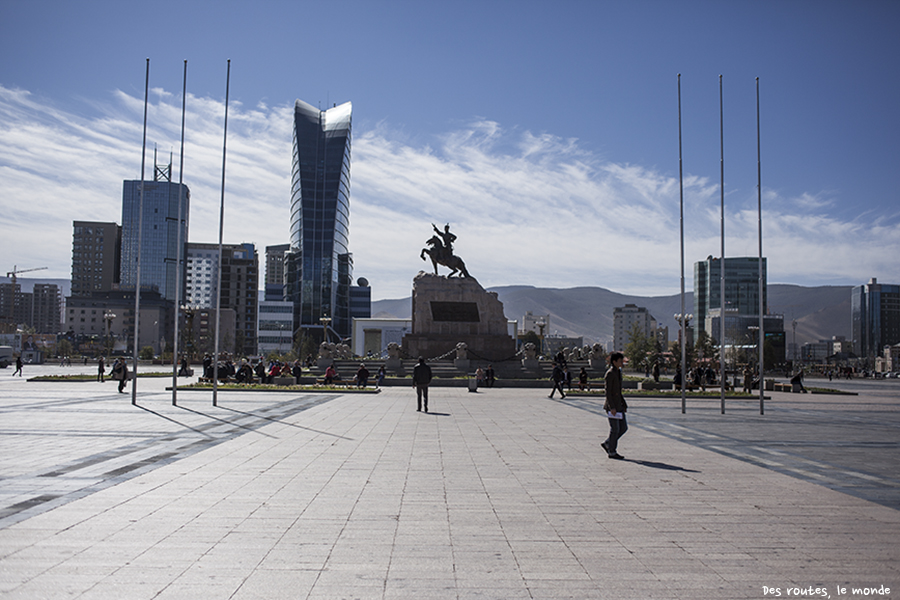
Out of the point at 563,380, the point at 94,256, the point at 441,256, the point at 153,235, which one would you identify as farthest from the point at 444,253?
the point at 94,256

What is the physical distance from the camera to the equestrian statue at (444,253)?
148 feet

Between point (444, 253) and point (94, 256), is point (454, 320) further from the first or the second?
point (94, 256)

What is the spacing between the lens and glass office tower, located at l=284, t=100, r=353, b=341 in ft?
533

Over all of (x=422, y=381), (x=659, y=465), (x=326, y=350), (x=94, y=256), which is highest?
(x=94, y=256)

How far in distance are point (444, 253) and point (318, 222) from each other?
4899 inches

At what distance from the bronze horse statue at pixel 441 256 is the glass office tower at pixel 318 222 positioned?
11762cm

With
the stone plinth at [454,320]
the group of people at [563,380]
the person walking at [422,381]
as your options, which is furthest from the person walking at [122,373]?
the stone plinth at [454,320]

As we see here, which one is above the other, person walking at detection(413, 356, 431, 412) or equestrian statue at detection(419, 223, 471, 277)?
equestrian statue at detection(419, 223, 471, 277)

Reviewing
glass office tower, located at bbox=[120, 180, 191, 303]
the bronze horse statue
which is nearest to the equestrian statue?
the bronze horse statue

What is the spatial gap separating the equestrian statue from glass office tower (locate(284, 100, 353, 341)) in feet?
386

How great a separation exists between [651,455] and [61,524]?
343 inches

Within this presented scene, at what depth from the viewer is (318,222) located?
164250 mm

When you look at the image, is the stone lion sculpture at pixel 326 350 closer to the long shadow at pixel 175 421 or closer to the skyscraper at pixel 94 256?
the long shadow at pixel 175 421

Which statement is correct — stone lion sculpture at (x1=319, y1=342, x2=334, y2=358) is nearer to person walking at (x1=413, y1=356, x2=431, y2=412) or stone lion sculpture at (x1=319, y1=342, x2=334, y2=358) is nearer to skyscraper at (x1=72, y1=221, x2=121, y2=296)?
person walking at (x1=413, y1=356, x2=431, y2=412)
